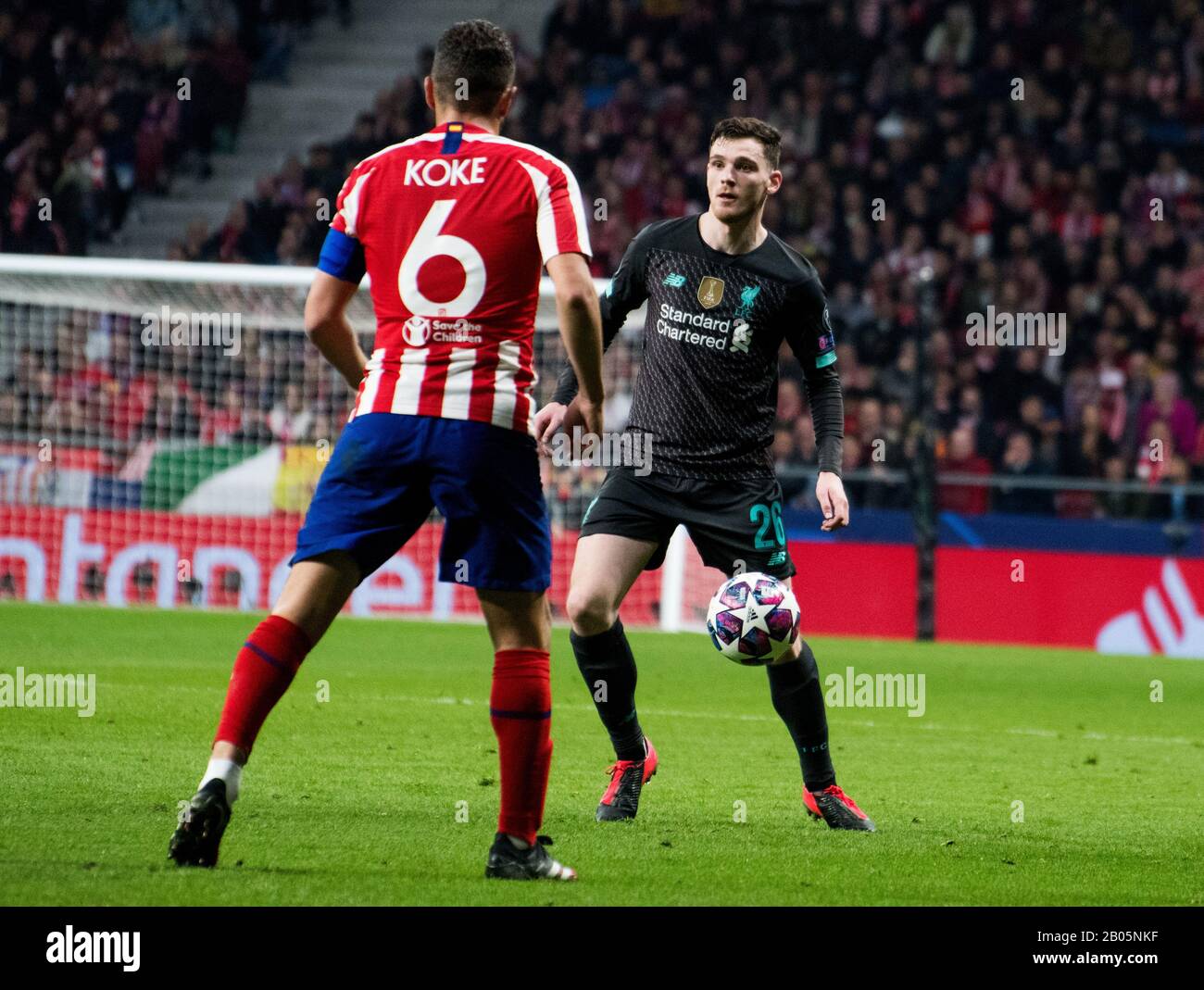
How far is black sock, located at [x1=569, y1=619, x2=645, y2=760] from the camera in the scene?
626 centimetres

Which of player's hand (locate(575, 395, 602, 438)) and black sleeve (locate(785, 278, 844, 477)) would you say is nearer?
player's hand (locate(575, 395, 602, 438))

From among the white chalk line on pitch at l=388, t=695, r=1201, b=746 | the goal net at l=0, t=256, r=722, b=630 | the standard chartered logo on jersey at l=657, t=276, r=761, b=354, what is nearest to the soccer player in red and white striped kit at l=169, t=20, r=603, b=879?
the standard chartered logo on jersey at l=657, t=276, r=761, b=354

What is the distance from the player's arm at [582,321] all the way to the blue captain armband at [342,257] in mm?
534

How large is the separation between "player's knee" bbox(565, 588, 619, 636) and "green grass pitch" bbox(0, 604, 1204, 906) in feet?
1.97

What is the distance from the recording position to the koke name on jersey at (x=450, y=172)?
4.67 metres

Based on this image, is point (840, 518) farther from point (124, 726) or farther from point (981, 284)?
point (981, 284)

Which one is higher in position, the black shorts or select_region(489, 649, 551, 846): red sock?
the black shorts

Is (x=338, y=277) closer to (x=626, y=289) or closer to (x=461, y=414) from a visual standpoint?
(x=461, y=414)

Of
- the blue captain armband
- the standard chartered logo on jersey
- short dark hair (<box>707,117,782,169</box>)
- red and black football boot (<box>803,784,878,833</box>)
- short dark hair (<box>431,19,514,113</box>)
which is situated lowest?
red and black football boot (<box>803,784,878,833</box>)

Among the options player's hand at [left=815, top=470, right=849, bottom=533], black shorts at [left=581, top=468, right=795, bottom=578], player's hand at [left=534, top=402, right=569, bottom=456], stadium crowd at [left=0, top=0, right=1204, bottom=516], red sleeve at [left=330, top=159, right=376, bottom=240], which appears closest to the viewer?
red sleeve at [left=330, top=159, right=376, bottom=240]

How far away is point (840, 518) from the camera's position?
5.96 m

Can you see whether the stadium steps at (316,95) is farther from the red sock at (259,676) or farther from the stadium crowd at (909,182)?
the red sock at (259,676)

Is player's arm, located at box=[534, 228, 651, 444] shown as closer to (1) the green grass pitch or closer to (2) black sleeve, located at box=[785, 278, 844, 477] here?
(2) black sleeve, located at box=[785, 278, 844, 477]

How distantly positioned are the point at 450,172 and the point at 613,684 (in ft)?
7.15
